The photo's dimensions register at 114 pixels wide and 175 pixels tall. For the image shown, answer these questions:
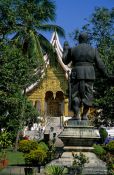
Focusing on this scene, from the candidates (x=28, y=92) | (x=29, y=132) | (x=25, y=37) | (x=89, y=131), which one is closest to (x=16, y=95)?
(x=25, y=37)

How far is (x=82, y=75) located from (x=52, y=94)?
1617 inches

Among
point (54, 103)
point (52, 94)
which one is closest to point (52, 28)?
point (52, 94)

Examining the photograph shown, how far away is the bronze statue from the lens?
1294 cm

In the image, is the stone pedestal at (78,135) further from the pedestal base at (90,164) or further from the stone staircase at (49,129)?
the stone staircase at (49,129)

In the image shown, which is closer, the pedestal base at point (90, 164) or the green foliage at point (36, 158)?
the pedestal base at point (90, 164)

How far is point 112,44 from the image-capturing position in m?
29.0

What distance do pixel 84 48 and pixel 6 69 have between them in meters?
7.54

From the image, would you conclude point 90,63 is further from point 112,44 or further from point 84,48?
point 112,44

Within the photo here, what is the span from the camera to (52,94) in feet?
177

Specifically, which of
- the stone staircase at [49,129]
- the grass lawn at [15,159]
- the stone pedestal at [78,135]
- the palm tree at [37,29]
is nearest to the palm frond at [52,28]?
the palm tree at [37,29]

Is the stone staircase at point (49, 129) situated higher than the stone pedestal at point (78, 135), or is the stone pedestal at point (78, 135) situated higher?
the stone staircase at point (49, 129)

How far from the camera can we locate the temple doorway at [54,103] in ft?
175

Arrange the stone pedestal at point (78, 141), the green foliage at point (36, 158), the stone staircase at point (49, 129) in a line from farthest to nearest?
the stone staircase at point (49, 129), the green foliage at point (36, 158), the stone pedestal at point (78, 141)

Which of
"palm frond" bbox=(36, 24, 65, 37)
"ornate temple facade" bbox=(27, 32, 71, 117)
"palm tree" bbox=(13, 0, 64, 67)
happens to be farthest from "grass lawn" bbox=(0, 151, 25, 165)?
"ornate temple facade" bbox=(27, 32, 71, 117)
